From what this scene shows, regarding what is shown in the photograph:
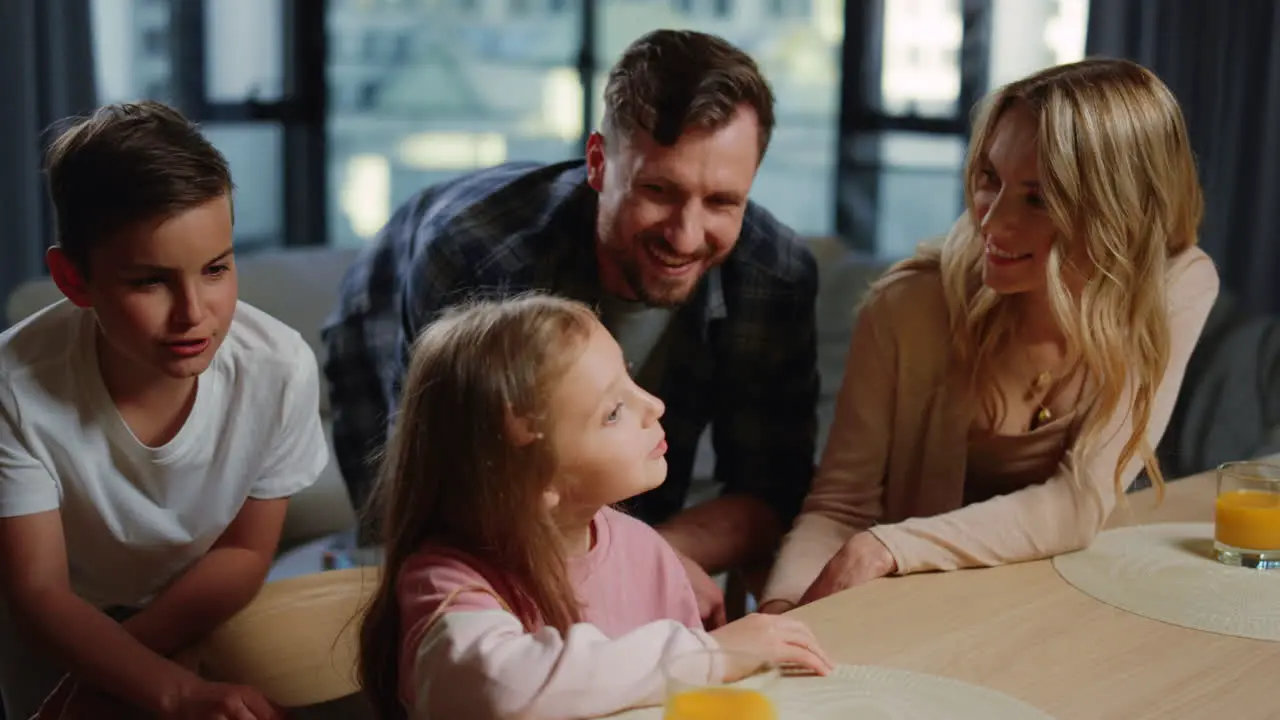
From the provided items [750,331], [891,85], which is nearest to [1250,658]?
[750,331]

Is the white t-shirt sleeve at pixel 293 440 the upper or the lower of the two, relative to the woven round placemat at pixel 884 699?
upper

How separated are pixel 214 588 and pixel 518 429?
637 mm

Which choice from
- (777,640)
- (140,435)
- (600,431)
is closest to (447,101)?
(140,435)

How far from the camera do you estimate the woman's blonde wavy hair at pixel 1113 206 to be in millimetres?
1791

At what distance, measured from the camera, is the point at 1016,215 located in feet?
6.05

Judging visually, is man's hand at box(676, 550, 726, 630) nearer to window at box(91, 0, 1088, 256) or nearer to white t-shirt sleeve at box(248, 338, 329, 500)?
white t-shirt sleeve at box(248, 338, 329, 500)

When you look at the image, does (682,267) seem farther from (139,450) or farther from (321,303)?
(321,303)

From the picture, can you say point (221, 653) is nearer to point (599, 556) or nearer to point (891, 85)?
point (599, 556)

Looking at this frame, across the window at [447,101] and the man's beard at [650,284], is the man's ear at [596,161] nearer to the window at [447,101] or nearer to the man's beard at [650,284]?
the man's beard at [650,284]

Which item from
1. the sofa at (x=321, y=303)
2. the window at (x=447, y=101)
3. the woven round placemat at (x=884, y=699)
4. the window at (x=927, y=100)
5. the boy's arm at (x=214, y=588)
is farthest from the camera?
the window at (x=447, y=101)

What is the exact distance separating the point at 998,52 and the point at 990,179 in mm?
3054

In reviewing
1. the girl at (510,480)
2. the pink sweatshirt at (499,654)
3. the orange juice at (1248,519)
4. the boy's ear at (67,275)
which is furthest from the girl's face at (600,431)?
the orange juice at (1248,519)

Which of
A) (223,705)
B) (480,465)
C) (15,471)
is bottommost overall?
(223,705)

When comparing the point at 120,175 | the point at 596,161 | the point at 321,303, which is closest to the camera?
the point at 120,175
